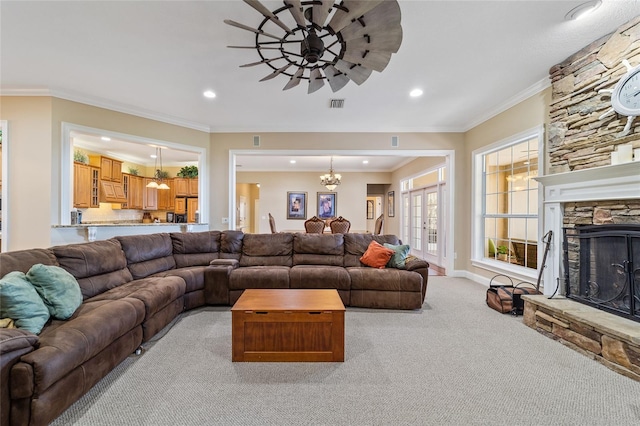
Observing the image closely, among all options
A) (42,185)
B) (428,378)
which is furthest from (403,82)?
(42,185)

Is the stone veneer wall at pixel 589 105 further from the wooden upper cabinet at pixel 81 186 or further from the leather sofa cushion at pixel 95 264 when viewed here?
the wooden upper cabinet at pixel 81 186

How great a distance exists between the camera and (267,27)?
2.64 m

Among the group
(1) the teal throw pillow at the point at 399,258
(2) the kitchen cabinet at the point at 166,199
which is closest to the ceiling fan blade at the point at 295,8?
(1) the teal throw pillow at the point at 399,258

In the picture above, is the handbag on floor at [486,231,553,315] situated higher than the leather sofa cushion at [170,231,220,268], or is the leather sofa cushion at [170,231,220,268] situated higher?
the leather sofa cushion at [170,231,220,268]

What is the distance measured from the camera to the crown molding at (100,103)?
388 cm

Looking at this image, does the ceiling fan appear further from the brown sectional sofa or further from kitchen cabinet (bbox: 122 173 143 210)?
kitchen cabinet (bbox: 122 173 143 210)

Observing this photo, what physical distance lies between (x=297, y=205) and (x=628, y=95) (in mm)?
8059

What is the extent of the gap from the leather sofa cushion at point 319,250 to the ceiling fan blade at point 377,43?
282 centimetres

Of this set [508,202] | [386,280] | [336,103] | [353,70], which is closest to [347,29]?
[353,70]

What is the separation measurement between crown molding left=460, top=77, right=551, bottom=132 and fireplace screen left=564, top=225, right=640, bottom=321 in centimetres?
192

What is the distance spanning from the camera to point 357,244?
14.3 feet

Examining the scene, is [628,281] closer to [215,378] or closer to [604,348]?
[604,348]

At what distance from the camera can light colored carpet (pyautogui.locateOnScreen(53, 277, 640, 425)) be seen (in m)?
1.69

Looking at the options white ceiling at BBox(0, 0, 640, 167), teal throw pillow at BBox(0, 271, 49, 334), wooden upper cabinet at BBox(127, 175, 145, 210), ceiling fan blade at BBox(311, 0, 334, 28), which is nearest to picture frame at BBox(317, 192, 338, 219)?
white ceiling at BBox(0, 0, 640, 167)
